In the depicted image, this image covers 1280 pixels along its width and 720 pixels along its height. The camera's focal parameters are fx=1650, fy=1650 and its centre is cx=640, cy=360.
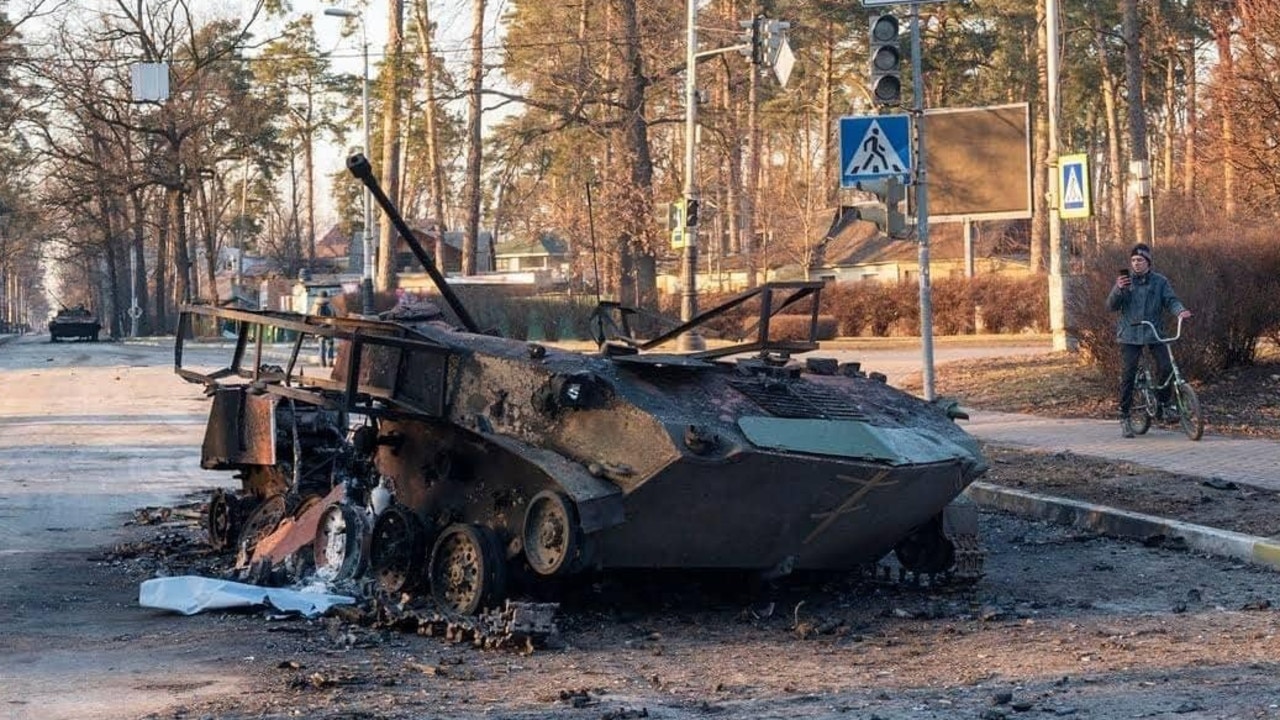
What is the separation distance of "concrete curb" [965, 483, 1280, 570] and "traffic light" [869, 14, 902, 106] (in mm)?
3990

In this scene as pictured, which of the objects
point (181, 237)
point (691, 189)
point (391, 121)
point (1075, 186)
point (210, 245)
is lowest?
point (1075, 186)

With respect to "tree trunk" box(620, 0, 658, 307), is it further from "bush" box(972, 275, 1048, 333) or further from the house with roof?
the house with roof

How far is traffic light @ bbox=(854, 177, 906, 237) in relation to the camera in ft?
48.9

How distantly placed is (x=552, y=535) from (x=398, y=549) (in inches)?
42.7

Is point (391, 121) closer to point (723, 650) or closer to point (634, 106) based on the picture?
point (634, 106)

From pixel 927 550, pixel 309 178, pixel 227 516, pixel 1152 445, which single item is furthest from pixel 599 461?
pixel 309 178

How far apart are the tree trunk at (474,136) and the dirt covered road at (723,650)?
27.6 meters

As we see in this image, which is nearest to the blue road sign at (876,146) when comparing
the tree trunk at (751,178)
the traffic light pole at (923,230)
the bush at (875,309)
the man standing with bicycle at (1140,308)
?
the traffic light pole at (923,230)

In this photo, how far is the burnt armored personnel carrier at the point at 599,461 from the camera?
7.07 m

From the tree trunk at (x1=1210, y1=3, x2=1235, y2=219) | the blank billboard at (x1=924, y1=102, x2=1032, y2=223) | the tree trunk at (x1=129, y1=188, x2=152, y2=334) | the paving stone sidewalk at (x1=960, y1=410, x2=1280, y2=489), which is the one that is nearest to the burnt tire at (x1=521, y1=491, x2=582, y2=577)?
the paving stone sidewalk at (x1=960, y1=410, x2=1280, y2=489)

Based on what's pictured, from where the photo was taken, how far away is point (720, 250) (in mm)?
A: 69938

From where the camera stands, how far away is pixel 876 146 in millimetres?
14258

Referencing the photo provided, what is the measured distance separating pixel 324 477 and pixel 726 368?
8.58 ft

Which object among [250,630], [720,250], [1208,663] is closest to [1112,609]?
[1208,663]
